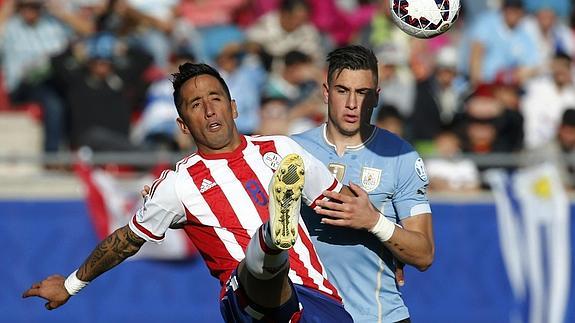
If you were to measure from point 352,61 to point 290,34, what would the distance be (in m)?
7.91

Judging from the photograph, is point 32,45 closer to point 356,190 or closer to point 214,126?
point 214,126

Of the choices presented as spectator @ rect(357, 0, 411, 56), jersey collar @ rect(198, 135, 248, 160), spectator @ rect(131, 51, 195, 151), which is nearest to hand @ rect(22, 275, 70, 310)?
jersey collar @ rect(198, 135, 248, 160)

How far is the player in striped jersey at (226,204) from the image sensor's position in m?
6.45

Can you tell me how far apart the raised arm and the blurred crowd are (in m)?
6.07

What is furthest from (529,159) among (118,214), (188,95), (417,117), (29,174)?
(188,95)

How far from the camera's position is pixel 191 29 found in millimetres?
15203

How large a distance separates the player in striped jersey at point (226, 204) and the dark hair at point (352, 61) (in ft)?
1.81

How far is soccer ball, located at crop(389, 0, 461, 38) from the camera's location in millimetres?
7008

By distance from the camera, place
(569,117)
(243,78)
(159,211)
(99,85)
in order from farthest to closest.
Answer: (99,85)
(243,78)
(569,117)
(159,211)

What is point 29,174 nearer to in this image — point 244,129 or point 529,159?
point 244,129

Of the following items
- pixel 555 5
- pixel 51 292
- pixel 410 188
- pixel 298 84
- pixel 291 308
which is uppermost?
pixel 555 5

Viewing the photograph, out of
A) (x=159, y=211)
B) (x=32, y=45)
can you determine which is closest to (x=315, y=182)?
(x=159, y=211)

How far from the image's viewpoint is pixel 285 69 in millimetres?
13953

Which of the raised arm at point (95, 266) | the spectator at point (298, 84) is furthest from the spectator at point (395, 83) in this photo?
the raised arm at point (95, 266)
